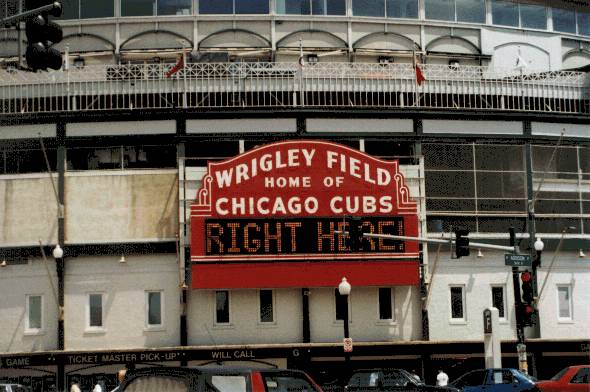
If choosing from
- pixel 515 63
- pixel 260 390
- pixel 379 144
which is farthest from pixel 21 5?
pixel 515 63

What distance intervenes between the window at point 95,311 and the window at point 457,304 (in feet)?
52.1

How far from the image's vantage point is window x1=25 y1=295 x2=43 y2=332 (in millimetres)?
48812

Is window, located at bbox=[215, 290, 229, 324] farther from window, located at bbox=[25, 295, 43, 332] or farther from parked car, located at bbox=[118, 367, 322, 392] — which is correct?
parked car, located at bbox=[118, 367, 322, 392]

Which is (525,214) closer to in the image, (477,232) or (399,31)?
(477,232)

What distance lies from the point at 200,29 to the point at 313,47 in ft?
19.7

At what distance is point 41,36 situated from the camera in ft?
48.2

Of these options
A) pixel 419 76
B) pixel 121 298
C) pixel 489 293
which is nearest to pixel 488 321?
pixel 489 293

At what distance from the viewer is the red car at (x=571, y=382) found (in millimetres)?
31266

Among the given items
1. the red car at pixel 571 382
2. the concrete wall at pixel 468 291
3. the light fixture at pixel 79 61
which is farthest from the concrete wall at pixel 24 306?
the red car at pixel 571 382

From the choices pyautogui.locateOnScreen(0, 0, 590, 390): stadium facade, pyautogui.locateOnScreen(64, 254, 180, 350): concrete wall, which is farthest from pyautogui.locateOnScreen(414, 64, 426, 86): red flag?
pyautogui.locateOnScreen(64, 254, 180, 350): concrete wall

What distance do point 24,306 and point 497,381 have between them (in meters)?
23.8

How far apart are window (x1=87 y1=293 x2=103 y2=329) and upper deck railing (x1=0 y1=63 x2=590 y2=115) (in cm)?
841

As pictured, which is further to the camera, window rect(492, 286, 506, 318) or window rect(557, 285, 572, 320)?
window rect(557, 285, 572, 320)

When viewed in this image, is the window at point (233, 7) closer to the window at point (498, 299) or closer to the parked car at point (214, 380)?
the window at point (498, 299)
